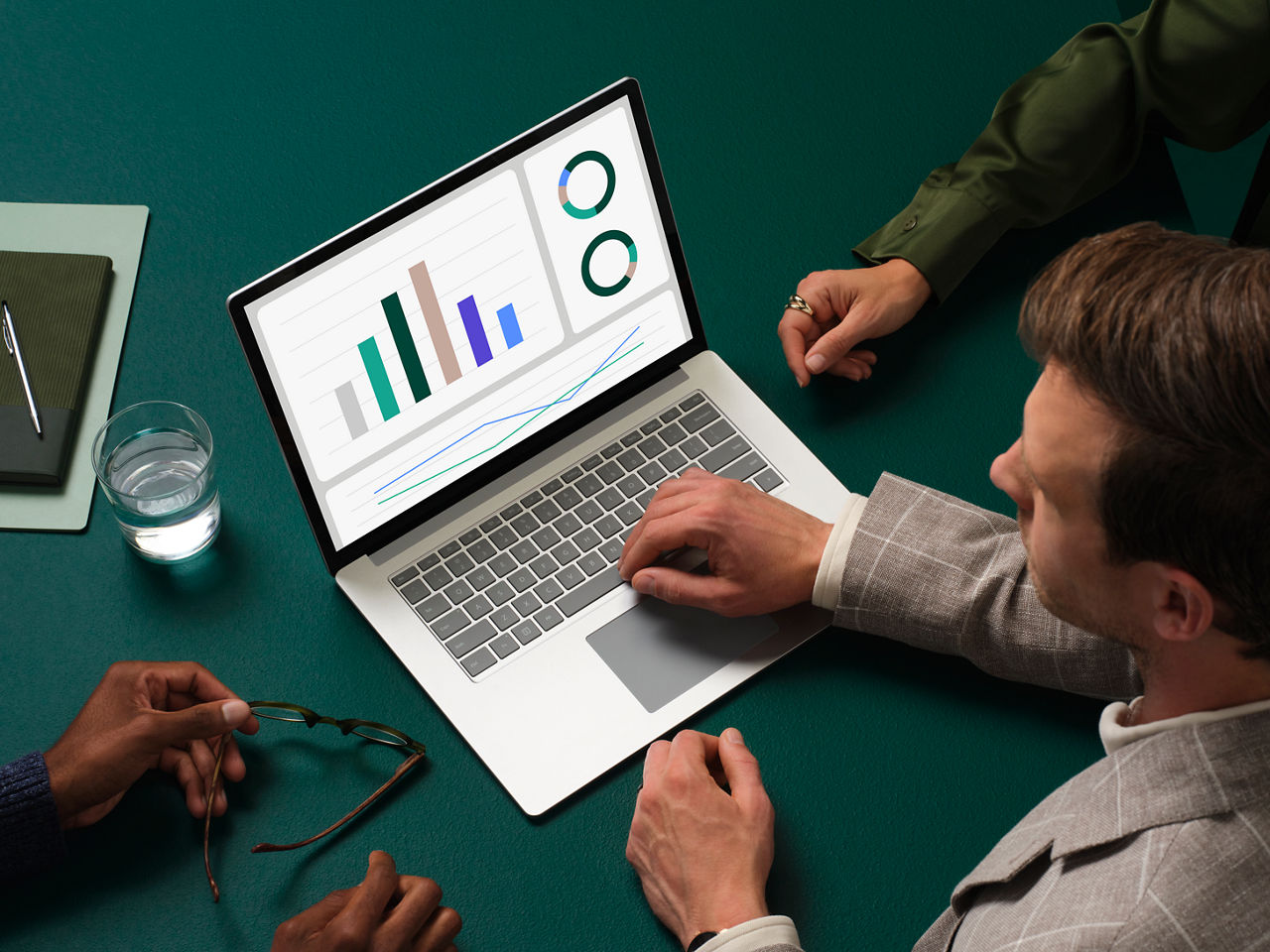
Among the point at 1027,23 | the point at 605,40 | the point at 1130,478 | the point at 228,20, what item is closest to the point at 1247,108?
the point at 1027,23

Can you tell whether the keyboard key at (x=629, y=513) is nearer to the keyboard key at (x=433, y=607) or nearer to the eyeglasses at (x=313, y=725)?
the keyboard key at (x=433, y=607)

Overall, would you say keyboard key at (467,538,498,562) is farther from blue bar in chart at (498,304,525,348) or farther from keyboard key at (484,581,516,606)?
blue bar in chart at (498,304,525,348)

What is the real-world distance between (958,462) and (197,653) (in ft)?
2.45

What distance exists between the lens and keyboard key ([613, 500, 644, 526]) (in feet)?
4.03

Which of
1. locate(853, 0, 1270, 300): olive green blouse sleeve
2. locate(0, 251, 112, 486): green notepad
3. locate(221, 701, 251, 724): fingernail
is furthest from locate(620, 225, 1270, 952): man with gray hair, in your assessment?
locate(0, 251, 112, 486): green notepad

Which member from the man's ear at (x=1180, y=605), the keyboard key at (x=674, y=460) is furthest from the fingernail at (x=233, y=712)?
the man's ear at (x=1180, y=605)

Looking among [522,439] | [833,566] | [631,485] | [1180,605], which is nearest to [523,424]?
[522,439]

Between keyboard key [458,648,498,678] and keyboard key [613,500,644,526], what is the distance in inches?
7.2

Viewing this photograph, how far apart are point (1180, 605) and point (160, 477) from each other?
35.5 inches

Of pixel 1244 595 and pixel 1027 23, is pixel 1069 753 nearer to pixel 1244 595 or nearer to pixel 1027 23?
pixel 1244 595

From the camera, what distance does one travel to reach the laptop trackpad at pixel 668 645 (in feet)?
3.71

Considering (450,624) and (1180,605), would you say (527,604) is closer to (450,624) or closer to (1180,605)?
(450,624)

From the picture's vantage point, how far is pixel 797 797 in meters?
1.09

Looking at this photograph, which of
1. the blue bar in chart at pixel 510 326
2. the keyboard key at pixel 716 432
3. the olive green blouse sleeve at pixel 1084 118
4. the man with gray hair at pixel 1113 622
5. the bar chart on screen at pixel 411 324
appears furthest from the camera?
the olive green blouse sleeve at pixel 1084 118
